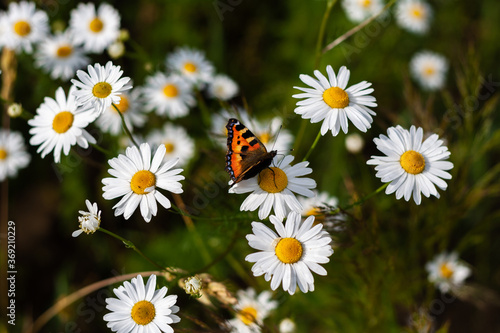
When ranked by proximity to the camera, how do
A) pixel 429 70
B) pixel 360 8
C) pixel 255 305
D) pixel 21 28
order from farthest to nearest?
pixel 429 70, pixel 360 8, pixel 21 28, pixel 255 305

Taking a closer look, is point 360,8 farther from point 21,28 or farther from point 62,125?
point 62,125

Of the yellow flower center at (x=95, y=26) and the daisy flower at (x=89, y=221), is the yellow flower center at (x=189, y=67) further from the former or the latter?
the daisy flower at (x=89, y=221)

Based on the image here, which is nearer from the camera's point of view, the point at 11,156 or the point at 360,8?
the point at 11,156

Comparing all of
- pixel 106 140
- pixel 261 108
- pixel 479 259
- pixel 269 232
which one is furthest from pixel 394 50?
pixel 269 232

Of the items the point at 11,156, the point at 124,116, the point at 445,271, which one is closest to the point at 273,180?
the point at 124,116

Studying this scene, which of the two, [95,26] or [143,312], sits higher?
[95,26]

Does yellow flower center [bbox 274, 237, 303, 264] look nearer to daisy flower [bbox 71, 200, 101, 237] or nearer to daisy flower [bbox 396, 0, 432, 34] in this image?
daisy flower [bbox 71, 200, 101, 237]

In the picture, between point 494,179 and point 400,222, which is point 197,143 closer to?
Answer: point 400,222
